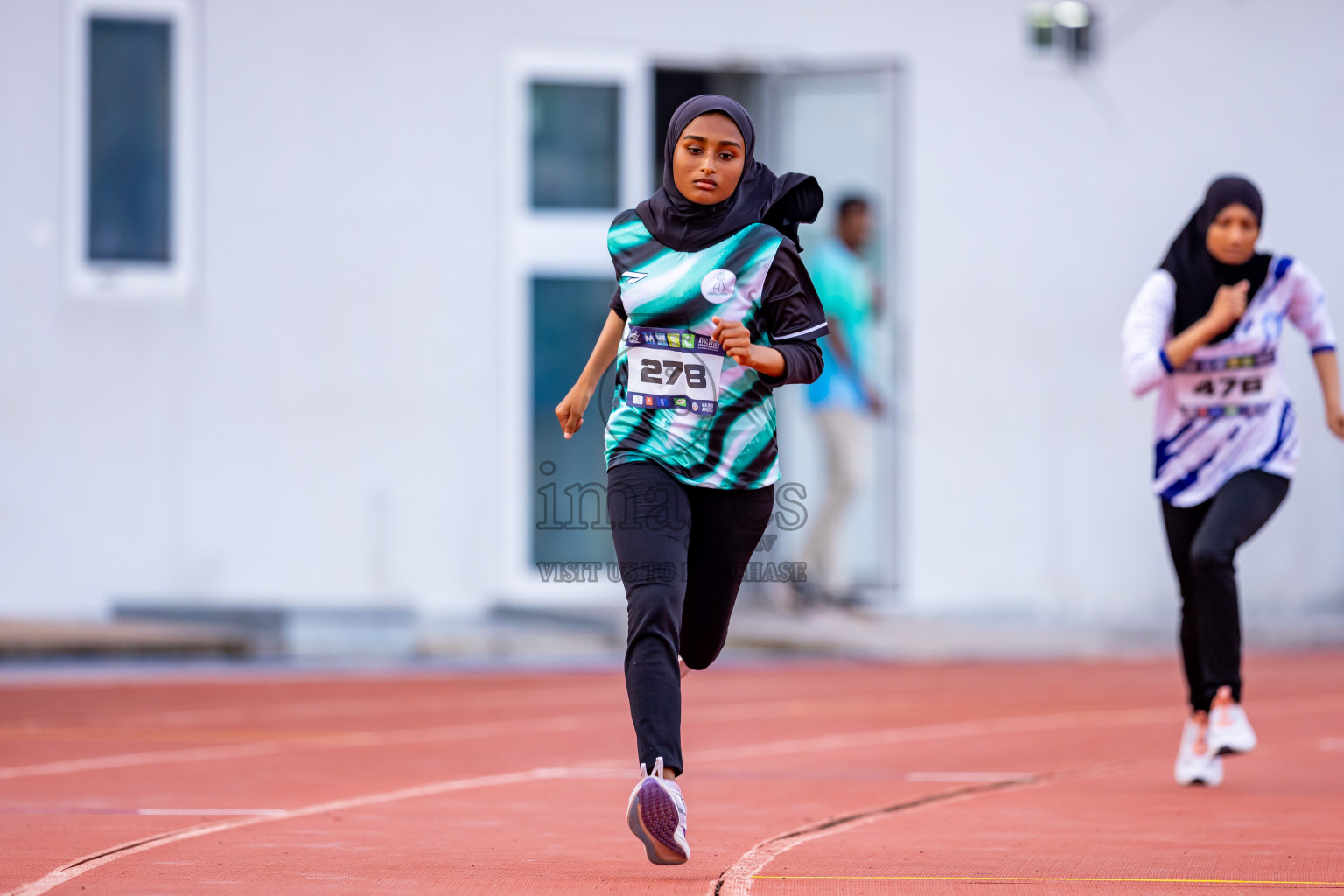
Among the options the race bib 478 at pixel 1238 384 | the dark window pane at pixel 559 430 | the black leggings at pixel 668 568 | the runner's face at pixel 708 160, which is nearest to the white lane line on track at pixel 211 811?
the black leggings at pixel 668 568

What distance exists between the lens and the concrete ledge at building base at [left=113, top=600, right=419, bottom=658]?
41.2ft

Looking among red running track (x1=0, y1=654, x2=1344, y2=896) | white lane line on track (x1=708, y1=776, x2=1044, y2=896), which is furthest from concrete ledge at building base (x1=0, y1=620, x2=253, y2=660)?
white lane line on track (x1=708, y1=776, x2=1044, y2=896)

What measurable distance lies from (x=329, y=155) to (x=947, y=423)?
4.77m

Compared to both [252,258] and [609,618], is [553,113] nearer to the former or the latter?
[252,258]

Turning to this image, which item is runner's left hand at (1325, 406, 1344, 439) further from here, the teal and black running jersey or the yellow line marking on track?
the teal and black running jersey

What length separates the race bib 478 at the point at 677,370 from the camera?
4.89 metres

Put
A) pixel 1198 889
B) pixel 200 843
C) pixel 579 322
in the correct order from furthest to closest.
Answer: pixel 579 322
pixel 200 843
pixel 1198 889

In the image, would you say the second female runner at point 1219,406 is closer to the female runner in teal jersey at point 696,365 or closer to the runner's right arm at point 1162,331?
the runner's right arm at point 1162,331

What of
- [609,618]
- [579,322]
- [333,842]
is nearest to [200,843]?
[333,842]

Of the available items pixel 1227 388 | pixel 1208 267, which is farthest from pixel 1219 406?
pixel 1208 267

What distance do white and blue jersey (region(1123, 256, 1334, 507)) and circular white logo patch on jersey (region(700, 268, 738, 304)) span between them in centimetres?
215

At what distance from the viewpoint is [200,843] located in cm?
521

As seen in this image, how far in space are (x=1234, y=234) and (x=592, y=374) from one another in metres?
2.54

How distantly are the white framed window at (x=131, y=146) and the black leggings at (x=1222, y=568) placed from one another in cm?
862
